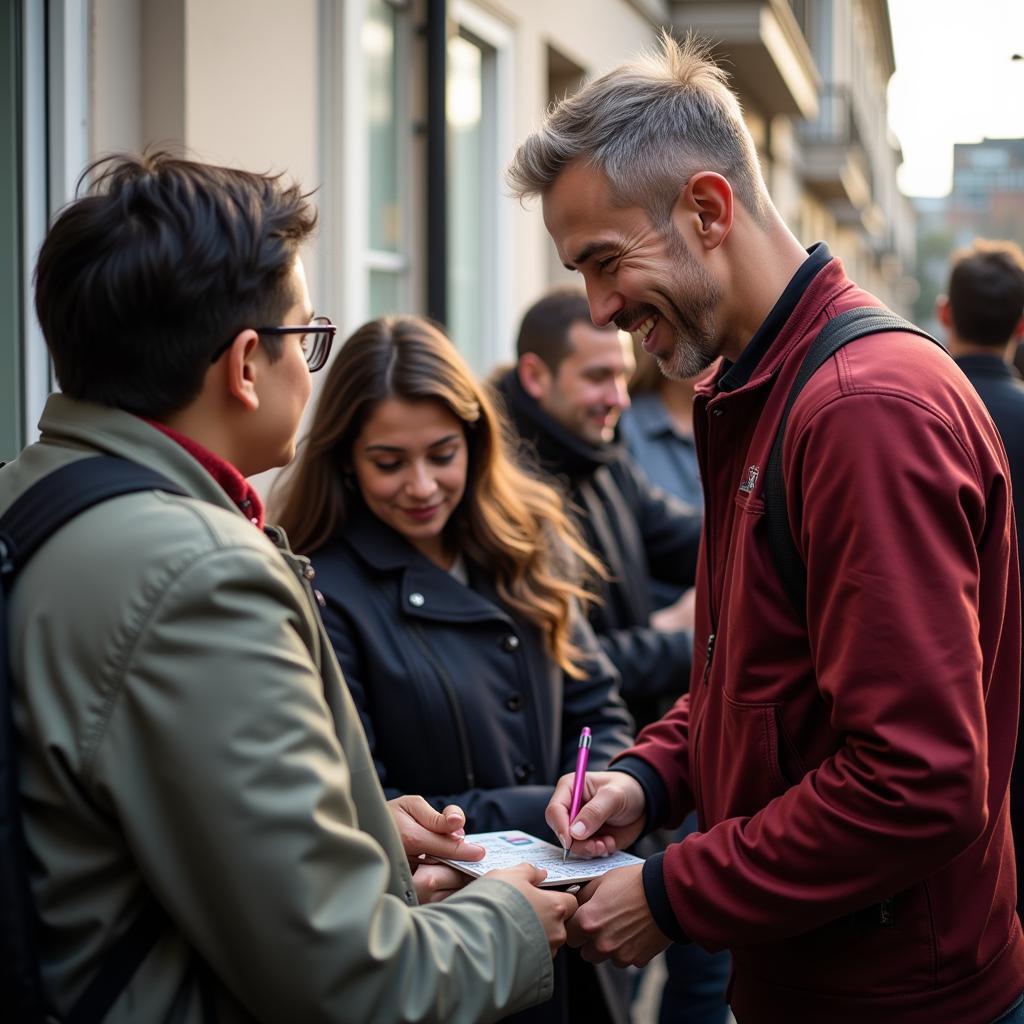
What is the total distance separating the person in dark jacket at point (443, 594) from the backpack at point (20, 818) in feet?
4.36

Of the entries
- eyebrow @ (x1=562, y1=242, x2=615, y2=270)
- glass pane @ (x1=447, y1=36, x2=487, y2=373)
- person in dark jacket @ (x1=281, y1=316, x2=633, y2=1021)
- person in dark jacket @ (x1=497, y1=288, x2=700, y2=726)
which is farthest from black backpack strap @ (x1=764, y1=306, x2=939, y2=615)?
glass pane @ (x1=447, y1=36, x2=487, y2=373)

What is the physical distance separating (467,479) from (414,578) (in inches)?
14.7

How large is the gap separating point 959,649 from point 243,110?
2876 millimetres

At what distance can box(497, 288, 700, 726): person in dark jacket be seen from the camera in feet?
13.0

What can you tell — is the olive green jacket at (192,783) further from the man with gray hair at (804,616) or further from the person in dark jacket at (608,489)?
the person in dark jacket at (608,489)

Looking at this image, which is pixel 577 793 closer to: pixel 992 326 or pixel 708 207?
pixel 708 207

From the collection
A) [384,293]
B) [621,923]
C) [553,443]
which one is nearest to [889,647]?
[621,923]

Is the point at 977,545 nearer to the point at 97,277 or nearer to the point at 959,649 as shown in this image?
the point at 959,649

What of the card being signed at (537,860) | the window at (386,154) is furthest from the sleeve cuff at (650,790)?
the window at (386,154)

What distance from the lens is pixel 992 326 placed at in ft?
13.6

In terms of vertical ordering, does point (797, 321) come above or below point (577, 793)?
above

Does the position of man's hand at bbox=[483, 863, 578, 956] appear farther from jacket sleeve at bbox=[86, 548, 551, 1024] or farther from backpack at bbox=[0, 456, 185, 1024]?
backpack at bbox=[0, 456, 185, 1024]

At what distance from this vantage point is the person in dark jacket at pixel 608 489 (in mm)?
3965

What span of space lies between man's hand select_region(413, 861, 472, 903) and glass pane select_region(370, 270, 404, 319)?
3.34 meters
